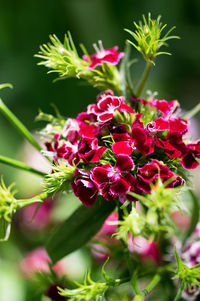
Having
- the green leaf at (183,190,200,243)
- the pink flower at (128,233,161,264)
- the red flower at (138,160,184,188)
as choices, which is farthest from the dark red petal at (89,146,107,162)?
the pink flower at (128,233,161,264)

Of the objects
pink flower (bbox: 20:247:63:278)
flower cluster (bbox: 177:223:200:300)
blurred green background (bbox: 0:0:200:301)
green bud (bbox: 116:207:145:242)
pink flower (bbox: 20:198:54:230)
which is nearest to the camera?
green bud (bbox: 116:207:145:242)

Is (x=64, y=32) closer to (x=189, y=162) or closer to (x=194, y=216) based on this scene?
(x=194, y=216)

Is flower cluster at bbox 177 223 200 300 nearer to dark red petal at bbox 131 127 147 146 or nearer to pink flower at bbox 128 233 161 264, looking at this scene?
A: pink flower at bbox 128 233 161 264

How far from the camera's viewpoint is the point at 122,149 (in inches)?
42.0

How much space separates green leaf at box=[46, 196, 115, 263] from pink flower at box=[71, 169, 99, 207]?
185mm

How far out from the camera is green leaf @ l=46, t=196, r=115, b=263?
1.26 meters

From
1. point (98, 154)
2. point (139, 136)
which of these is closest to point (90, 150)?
point (98, 154)

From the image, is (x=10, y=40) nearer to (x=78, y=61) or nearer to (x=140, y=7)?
(x=140, y=7)

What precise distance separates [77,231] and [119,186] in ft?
1.01

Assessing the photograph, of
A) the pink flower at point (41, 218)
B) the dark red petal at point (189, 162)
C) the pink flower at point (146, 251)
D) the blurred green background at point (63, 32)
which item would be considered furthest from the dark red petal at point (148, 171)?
the blurred green background at point (63, 32)

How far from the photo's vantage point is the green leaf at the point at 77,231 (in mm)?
1263

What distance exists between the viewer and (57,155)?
47.3 inches

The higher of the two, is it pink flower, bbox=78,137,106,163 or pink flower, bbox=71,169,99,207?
pink flower, bbox=78,137,106,163

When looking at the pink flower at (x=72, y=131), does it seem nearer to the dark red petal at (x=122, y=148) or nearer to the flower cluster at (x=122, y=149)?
the flower cluster at (x=122, y=149)
